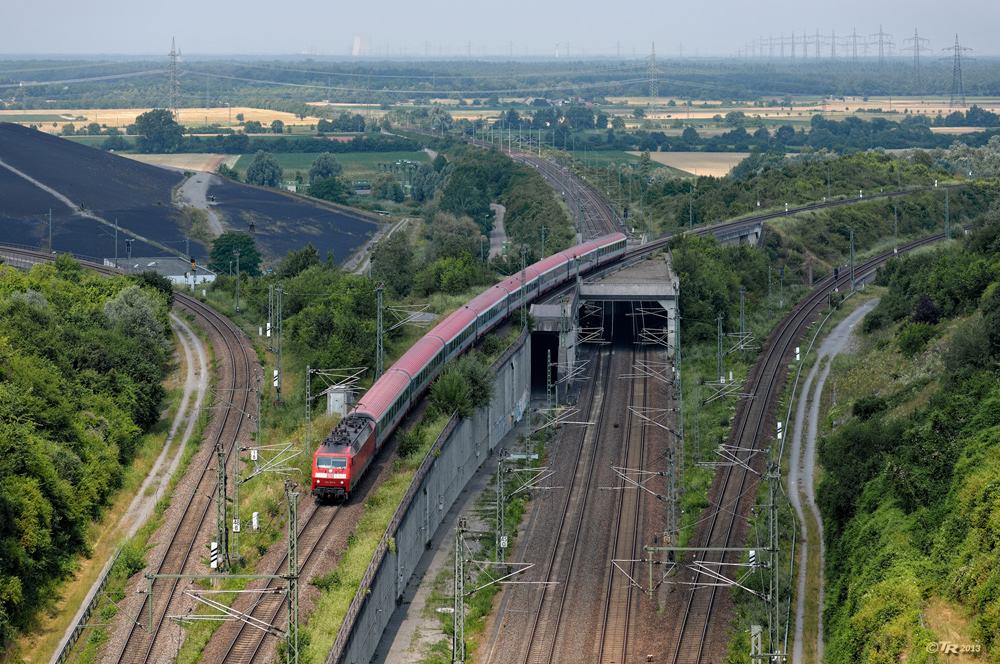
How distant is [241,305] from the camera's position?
9450 centimetres

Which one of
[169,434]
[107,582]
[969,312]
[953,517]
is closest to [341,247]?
[169,434]

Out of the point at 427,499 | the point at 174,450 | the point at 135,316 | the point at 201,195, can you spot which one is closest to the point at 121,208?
the point at 201,195

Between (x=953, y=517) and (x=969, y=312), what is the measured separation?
32.4 meters

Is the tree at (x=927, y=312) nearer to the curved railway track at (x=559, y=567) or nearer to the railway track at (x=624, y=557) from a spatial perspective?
A: the railway track at (x=624, y=557)

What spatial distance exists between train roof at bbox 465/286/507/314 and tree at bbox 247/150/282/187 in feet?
409

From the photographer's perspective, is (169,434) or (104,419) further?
(169,434)

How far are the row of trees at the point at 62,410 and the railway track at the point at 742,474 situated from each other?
2592 centimetres

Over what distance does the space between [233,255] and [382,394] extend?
215ft

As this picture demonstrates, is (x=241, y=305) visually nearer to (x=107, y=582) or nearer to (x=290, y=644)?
(x=107, y=582)

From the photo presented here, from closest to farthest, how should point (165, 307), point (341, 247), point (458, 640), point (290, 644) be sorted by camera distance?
point (290, 644) → point (458, 640) → point (165, 307) → point (341, 247)

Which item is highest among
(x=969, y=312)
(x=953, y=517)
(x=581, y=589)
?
(x=969, y=312)

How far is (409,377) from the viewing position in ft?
186

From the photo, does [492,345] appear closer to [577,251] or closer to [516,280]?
[516,280]

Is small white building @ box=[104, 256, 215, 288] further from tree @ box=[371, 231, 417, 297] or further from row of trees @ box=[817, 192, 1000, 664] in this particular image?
row of trees @ box=[817, 192, 1000, 664]
